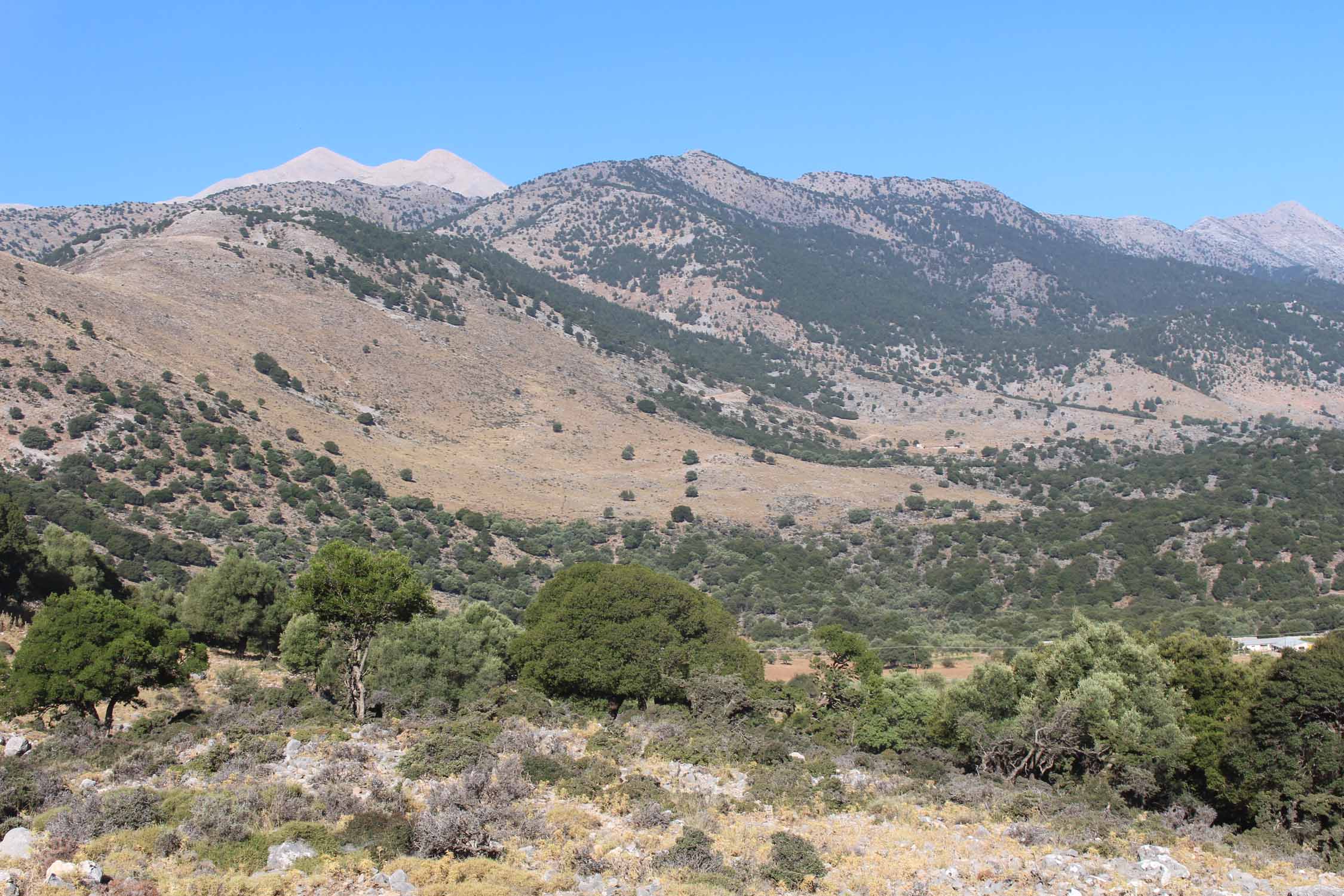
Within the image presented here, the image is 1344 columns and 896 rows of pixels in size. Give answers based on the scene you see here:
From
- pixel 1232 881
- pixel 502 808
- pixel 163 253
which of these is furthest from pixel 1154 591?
pixel 163 253

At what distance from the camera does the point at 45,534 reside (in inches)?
1610

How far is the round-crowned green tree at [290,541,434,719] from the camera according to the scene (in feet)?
80.8

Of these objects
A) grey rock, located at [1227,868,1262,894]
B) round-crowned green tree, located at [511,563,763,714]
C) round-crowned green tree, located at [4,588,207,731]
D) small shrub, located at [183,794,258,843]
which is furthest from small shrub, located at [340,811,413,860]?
round-crowned green tree, located at [511,563,763,714]

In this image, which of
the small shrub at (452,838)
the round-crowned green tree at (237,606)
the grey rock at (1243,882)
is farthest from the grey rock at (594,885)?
the round-crowned green tree at (237,606)

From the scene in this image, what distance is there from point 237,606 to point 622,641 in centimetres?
1742

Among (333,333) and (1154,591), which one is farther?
(333,333)

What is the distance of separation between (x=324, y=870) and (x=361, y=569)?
501 inches

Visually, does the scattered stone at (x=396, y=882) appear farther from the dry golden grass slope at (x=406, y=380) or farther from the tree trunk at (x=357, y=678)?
the dry golden grass slope at (x=406, y=380)

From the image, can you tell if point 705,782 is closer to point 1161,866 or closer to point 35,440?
point 1161,866

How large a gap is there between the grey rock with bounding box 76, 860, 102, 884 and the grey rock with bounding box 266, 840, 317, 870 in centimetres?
206

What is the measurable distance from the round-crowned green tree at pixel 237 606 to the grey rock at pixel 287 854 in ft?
84.1

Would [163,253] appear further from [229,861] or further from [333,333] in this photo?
[229,861]

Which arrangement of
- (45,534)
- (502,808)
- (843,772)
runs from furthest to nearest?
(45,534) → (843,772) → (502,808)

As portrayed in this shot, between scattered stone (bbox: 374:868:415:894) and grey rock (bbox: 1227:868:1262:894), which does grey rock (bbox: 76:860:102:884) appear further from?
grey rock (bbox: 1227:868:1262:894)
